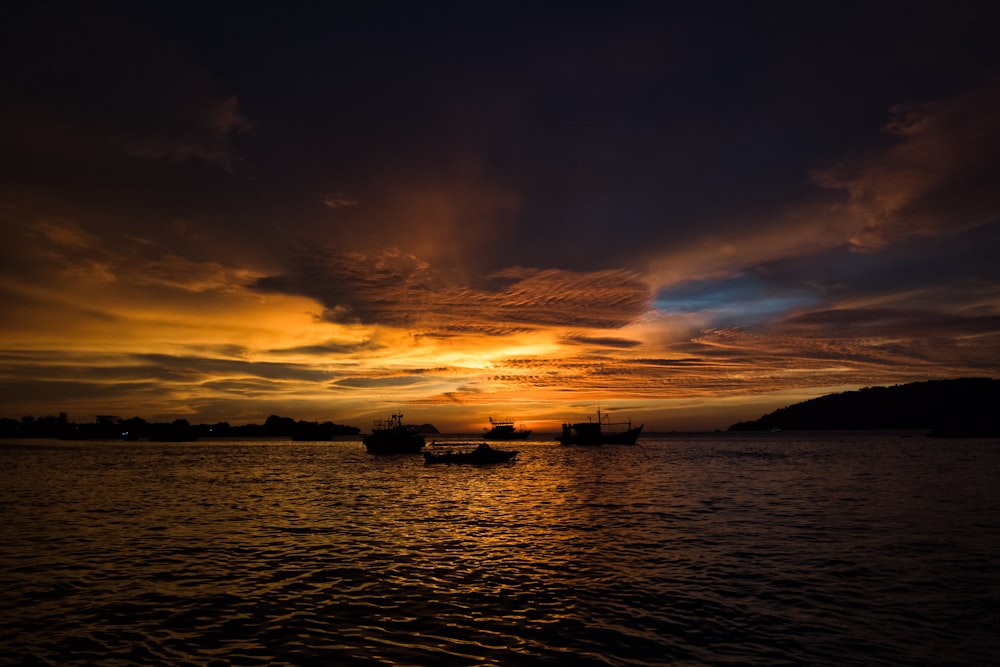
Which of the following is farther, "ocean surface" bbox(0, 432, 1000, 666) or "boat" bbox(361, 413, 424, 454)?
"boat" bbox(361, 413, 424, 454)

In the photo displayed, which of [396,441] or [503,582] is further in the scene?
[396,441]

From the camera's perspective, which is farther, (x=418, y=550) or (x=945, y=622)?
(x=418, y=550)

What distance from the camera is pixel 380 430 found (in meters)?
116

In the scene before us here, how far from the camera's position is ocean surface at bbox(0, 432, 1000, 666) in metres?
12.4

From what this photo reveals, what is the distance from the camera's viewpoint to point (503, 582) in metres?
18.2

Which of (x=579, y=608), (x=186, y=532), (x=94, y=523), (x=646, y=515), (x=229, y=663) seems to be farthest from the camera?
(x=646, y=515)

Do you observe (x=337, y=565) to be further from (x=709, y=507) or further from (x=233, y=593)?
(x=709, y=507)


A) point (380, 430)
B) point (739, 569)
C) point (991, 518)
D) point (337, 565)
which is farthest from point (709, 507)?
point (380, 430)

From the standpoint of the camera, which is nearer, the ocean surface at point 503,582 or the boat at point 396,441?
the ocean surface at point 503,582

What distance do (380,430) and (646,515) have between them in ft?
299

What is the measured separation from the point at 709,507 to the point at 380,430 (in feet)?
297

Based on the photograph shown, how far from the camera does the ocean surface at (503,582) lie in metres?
12.4

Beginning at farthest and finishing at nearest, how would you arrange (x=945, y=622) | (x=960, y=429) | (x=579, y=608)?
(x=960, y=429)
(x=579, y=608)
(x=945, y=622)

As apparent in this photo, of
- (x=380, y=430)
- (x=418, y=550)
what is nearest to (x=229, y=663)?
(x=418, y=550)
